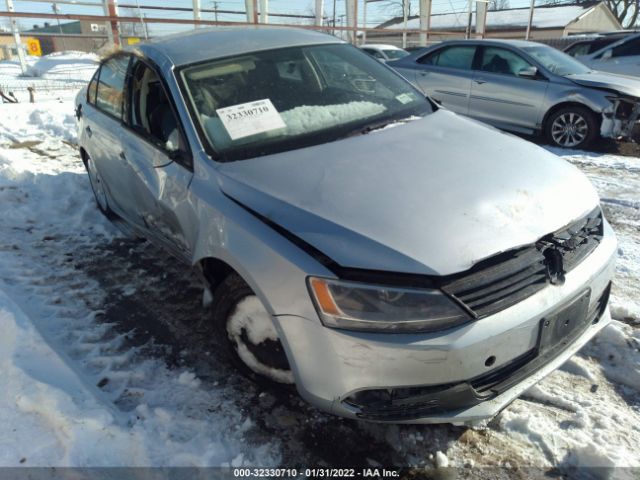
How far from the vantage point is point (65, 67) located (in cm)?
1533

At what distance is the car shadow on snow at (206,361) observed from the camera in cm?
211

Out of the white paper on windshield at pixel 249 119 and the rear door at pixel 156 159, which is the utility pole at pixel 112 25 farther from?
the white paper on windshield at pixel 249 119

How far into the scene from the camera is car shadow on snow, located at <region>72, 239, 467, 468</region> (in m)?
2.11

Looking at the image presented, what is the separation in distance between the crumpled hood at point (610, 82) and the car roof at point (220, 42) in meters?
4.78

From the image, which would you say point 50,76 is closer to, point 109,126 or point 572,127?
point 109,126

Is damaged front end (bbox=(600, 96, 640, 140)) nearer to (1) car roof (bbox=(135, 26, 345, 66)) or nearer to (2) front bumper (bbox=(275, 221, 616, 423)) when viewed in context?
(1) car roof (bbox=(135, 26, 345, 66))

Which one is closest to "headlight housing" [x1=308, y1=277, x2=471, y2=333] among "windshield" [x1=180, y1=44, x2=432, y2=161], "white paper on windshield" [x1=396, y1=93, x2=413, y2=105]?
"windshield" [x1=180, y1=44, x2=432, y2=161]

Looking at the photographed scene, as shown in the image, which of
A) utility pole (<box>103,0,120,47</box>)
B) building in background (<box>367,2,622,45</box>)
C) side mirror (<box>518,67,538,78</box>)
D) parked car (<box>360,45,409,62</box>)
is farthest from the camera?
building in background (<box>367,2,622,45</box>)

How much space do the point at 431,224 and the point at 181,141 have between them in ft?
4.69

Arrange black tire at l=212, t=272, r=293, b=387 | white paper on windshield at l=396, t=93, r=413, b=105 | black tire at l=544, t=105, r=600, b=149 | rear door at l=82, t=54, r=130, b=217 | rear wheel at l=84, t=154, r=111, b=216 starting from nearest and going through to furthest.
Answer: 1. black tire at l=212, t=272, r=293, b=387
2. white paper on windshield at l=396, t=93, r=413, b=105
3. rear door at l=82, t=54, r=130, b=217
4. rear wheel at l=84, t=154, r=111, b=216
5. black tire at l=544, t=105, r=600, b=149

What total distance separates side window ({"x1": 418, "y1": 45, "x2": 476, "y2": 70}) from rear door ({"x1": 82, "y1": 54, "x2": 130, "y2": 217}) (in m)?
5.51

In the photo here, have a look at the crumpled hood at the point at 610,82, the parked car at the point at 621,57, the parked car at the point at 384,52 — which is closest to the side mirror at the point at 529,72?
the crumpled hood at the point at 610,82

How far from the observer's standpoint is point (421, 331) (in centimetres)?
177

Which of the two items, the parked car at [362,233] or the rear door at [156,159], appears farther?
the rear door at [156,159]
